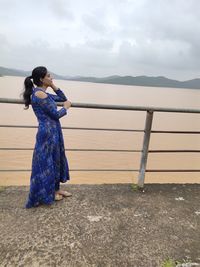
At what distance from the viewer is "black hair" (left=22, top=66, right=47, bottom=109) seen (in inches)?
118

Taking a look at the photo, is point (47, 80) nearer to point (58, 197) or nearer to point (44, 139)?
point (44, 139)

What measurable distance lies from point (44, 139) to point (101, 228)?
108cm

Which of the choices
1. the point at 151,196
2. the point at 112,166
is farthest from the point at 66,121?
the point at 151,196

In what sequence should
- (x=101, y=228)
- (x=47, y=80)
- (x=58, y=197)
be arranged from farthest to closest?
1. (x=58, y=197)
2. (x=47, y=80)
3. (x=101, y=228)

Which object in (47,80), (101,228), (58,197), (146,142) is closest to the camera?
(101,228)

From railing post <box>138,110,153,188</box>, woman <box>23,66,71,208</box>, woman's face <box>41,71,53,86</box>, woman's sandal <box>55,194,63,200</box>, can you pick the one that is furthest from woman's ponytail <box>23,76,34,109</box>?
railing post <box>138,110,153,188</box>

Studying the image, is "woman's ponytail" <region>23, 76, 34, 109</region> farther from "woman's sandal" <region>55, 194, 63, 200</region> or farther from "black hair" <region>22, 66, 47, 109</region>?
"woman's sandal" <region>55, 194, 63, 200</region>

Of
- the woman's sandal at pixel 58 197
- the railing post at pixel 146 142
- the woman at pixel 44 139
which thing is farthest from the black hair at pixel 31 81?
the railing post at pixel 146 142

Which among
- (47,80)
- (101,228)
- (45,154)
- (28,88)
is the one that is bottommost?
(101,228)

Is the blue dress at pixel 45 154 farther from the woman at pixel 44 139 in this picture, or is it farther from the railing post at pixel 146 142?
the railing post at pixel 146 142

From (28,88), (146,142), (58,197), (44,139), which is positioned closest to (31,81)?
(28,88)

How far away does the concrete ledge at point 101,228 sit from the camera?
7.99ft

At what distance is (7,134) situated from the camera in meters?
13.7

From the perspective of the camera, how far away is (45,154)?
123 inches
